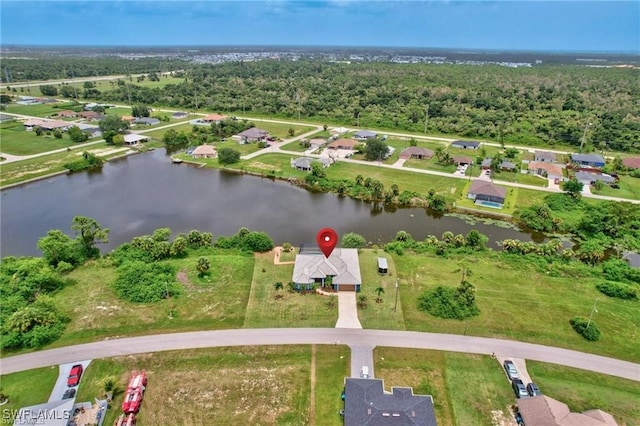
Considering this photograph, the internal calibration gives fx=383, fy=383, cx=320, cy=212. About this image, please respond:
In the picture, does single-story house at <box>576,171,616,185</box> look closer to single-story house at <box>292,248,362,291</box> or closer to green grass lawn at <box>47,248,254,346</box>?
single-story house at <box>292,248,362,291</box>

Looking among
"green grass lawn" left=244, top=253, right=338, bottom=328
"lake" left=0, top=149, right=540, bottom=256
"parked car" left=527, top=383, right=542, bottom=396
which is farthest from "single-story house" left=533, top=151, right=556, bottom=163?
"green grass lawn" left=244, top=253, right=338, bottom=328

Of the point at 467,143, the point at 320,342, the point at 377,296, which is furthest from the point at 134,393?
the point at 467,143

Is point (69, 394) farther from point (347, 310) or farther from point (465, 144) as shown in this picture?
point (465, 144)

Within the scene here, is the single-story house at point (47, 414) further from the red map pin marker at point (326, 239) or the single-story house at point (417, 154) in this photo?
the single-story house at point (417, 154)

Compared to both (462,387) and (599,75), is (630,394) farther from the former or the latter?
(599,75)

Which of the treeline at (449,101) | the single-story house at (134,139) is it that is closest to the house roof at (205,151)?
the single-story house at (134,139)

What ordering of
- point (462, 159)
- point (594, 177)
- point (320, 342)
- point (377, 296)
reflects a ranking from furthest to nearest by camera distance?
point (462, 159) → point (594, 177) → point (377, 296) → point (320, 342)

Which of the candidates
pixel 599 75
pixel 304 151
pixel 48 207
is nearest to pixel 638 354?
pixel 304 151
